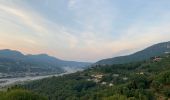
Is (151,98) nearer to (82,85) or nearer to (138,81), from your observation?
(138,81)

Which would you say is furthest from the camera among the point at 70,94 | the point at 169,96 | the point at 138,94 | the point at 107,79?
the point at 107,79

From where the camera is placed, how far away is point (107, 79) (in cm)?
10150

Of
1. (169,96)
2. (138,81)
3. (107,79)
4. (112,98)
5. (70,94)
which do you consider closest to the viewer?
(112,98)

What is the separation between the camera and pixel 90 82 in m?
95.5

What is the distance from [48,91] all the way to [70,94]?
10.3 metres

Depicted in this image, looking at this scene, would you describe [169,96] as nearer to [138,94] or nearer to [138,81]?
[138,94]

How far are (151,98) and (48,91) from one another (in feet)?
128

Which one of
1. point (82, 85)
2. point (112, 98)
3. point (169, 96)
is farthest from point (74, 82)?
point (112, 98)

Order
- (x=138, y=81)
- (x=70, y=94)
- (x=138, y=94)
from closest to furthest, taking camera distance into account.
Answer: (x=138, y=94)
(x=138, y=81)
(x=70, y=94)

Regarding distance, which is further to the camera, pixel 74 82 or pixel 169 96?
pixel 74 82

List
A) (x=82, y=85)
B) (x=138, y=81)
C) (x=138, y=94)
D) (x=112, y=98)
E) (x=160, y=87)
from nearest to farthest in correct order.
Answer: (x=112, y=98), (x=138, y=94), (x=160, y=87), (x=138, y=81), (x=82, y=85)

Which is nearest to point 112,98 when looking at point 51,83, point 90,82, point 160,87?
point 160,87

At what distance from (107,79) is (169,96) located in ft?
148

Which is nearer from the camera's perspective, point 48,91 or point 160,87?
point 160,87
